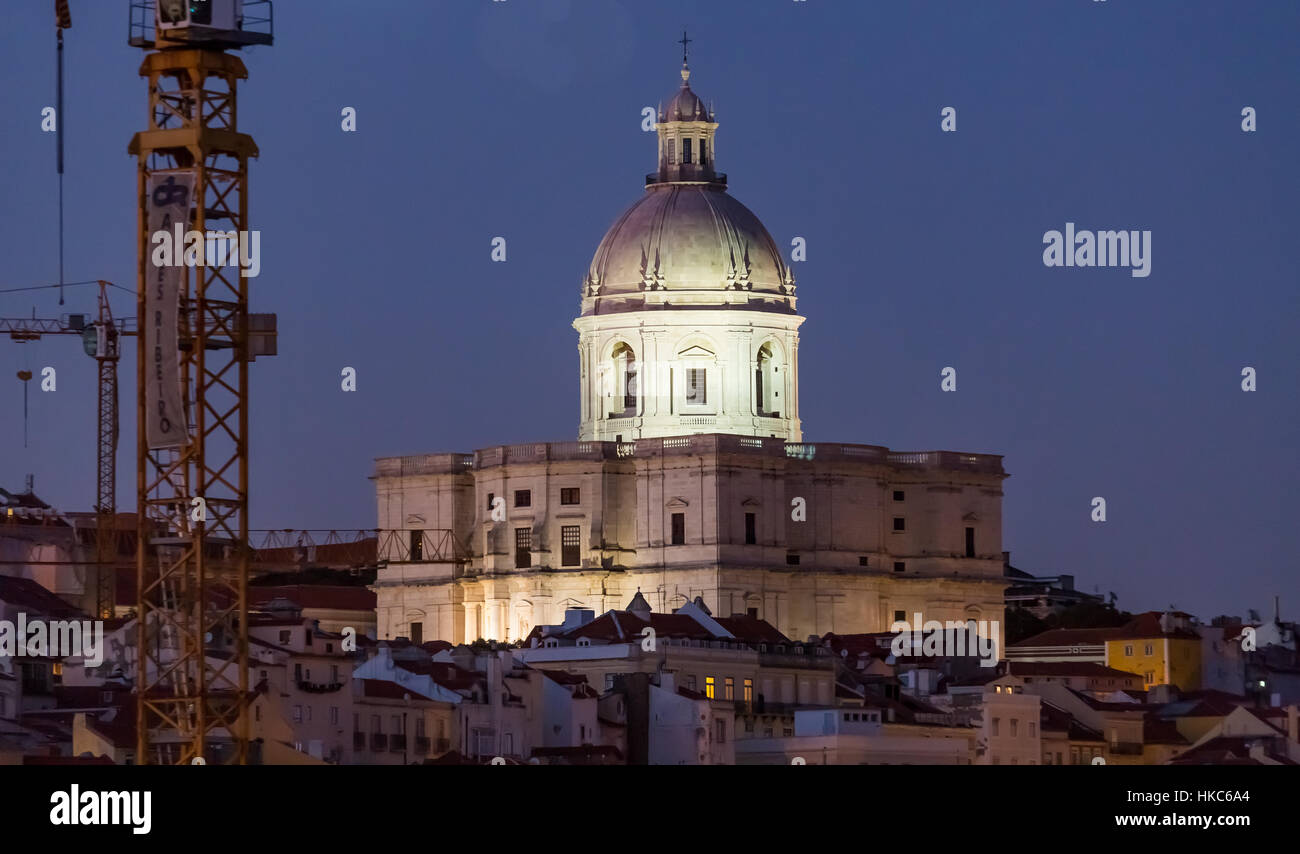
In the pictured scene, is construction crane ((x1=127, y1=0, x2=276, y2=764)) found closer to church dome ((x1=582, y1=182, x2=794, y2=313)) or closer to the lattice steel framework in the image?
the lattice steel framework

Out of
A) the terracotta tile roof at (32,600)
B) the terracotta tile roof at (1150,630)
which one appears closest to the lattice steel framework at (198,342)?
the terracotta tile roof at (32,600)

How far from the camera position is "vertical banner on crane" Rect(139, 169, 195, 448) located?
72625mm

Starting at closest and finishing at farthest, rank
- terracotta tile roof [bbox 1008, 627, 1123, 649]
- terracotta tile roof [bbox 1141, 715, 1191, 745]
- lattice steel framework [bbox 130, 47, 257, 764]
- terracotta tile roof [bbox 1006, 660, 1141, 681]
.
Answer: lattice steel framework [bbox 130, 47, 257, 764] → terracotta tile roof [bbox 1141, 715, 1191, 745] → terracotta tile roof [bbox 1006, 660, 1141, 681] → terracotta tile roof [bbox 1008, 627, 1123, 649]

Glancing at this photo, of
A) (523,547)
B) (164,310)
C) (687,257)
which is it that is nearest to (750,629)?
(523,547)

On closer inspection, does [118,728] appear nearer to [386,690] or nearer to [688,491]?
[386,690]

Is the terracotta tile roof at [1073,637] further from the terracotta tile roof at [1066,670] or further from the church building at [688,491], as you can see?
the terracotta tile roof at [1066,670]

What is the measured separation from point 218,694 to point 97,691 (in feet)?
58.5

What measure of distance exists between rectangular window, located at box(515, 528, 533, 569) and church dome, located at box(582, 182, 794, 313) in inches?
379

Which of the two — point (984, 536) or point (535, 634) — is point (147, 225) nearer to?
point (535, 634)

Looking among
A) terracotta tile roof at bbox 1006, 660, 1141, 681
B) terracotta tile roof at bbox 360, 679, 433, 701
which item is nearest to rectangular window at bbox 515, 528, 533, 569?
terracotta tile roof at bbox 1006, 660, 1141, 681

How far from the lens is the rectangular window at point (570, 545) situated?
142875 millimetres

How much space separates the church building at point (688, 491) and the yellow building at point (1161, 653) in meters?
4.78

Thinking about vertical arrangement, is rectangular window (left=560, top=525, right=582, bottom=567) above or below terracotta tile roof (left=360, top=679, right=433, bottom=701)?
above
